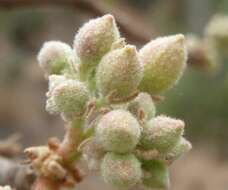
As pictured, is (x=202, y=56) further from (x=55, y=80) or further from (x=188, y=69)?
(x=188, y=69)

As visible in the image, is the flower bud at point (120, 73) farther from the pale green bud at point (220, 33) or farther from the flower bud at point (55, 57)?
the pale green bud at point (220, 33)

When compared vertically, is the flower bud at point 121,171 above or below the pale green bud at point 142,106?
below

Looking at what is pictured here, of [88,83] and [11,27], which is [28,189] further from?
[11,27]

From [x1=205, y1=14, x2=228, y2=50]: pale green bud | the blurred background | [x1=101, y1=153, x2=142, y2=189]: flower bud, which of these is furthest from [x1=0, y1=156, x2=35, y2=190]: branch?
the blurred background

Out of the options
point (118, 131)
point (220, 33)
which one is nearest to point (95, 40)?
point (118, 131)

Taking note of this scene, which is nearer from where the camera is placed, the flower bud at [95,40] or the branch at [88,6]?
the flower bud at [95,40]

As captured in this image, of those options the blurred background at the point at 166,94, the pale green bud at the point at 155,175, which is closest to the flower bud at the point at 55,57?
the pale green bud at the point at 155,175

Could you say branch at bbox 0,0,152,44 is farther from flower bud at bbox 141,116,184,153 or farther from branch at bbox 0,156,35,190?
flower bud at bbox 141,116,184,153

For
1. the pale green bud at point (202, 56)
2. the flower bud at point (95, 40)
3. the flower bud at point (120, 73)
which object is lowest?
the flower bud at point (120, 73)
